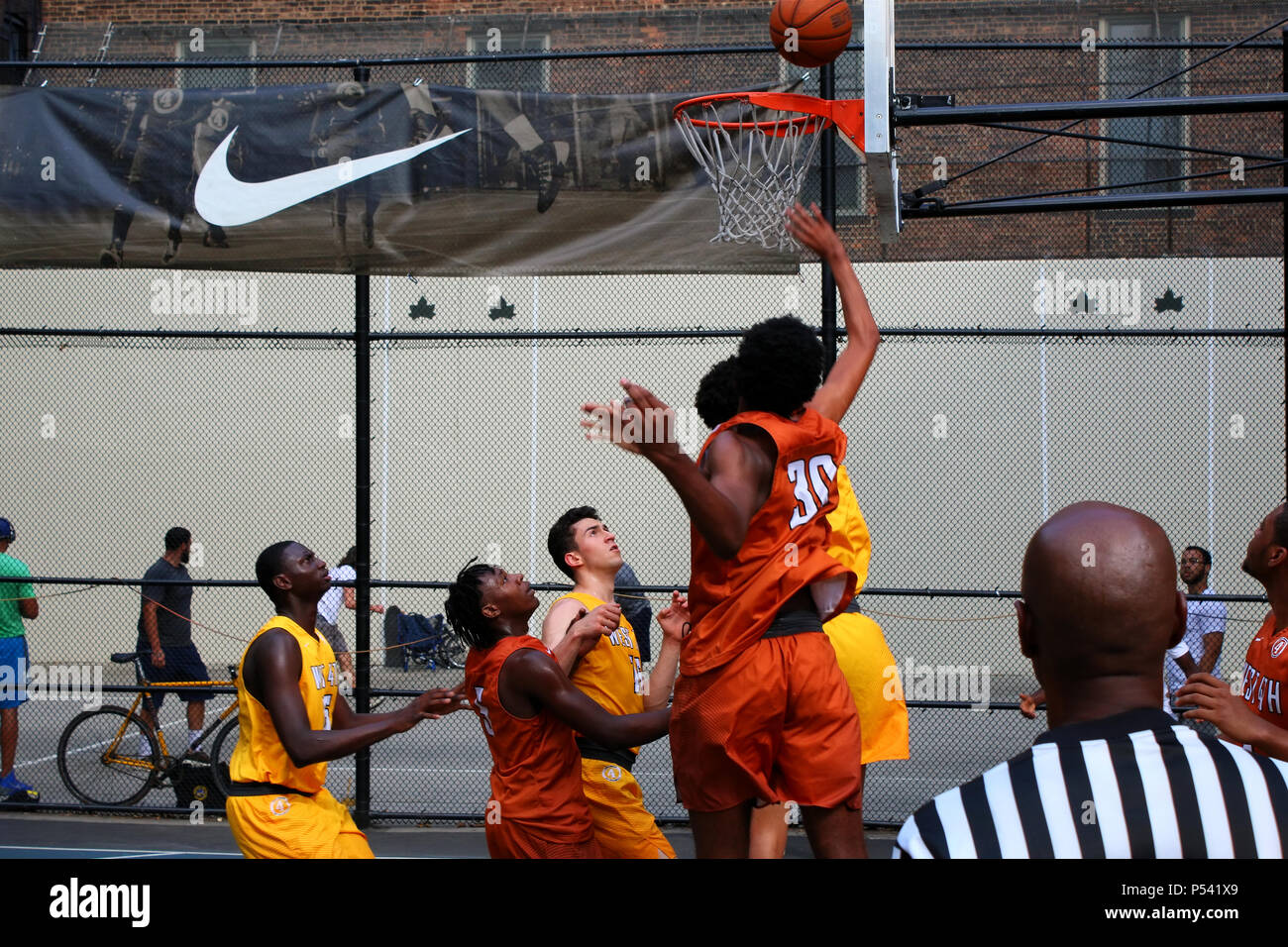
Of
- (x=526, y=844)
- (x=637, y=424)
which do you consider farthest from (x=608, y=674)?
(x=637, y=424)

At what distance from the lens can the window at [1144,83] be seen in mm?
13469

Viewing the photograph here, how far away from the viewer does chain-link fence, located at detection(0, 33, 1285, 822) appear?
13.7 m

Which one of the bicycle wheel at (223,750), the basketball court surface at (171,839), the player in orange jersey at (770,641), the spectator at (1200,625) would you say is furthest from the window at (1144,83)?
the player in orange jersey at (770,641)

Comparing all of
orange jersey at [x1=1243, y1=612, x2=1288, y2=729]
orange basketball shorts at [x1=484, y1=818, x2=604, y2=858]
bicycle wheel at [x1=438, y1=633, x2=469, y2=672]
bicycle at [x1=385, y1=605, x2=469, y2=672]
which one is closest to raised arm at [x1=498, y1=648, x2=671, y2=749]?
orange basketball shorts at [x1=484, y1=818, x2=604, y2=858]

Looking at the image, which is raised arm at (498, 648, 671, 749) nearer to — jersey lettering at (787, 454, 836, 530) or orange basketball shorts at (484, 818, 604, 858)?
orange basketball shorts at (484, 818, 604, 858)

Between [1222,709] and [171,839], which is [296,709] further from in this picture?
[171,839]

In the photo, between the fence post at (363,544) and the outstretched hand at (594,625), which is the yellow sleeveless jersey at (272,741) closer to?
the outstretched hand at (594,625)

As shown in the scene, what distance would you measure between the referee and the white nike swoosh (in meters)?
5.75

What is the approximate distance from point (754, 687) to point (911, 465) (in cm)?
1105

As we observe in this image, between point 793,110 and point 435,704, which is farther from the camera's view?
point 793,110

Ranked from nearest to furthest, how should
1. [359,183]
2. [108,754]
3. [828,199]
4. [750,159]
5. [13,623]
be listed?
[750,159] < [828,199] < [359,183] < [108,754] < [13,623]

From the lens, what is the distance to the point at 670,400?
14.4 metres

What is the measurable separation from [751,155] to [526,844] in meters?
3.63

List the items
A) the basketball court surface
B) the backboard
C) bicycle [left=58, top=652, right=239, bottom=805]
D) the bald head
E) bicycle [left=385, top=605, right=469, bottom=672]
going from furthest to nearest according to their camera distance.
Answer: bicycle [left=385, top=605, right=469, bottom=672] → bicycle [left=58, top=652, right=239, bottom=805] → the basketball court surface → the backboard → the bald head
